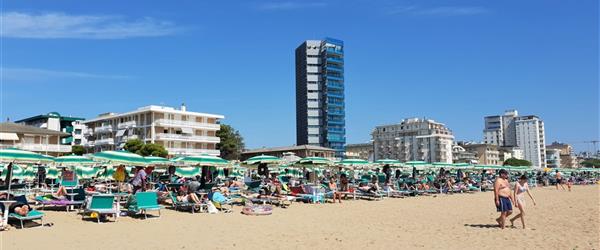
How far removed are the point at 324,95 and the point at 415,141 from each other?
3249 cm

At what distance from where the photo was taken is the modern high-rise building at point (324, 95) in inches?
4540

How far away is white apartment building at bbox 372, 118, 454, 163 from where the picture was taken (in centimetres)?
12800

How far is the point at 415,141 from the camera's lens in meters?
133

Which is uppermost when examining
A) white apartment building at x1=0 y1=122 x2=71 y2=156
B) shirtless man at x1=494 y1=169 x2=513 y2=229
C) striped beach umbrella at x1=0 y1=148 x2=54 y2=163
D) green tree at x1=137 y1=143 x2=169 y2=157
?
white apartment building at x1=0 y1=122 x2=71 y2=156

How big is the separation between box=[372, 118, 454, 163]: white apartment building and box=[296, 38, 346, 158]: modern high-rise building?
26139 millimetres

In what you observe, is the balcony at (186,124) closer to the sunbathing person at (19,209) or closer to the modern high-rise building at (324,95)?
the modern high-rise building at (324,95)

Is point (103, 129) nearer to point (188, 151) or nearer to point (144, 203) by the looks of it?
point (188, 151)

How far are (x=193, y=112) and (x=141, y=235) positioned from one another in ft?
195

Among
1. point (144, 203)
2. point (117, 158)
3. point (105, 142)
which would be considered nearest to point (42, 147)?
point (105, 142)

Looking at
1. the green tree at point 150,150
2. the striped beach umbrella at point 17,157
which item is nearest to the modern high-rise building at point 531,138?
the green tree at point 150,150

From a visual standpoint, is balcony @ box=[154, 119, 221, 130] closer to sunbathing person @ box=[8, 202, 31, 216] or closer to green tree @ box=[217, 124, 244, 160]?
green tree @ box=[217, 124, 244, 160]

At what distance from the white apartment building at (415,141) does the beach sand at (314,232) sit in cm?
11542

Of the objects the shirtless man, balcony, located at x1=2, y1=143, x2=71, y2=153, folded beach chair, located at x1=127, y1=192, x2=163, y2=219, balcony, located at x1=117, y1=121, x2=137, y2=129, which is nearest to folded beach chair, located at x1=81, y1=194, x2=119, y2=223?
folded beach chair, located at x1=127, y1=192, x2=163, y2=219

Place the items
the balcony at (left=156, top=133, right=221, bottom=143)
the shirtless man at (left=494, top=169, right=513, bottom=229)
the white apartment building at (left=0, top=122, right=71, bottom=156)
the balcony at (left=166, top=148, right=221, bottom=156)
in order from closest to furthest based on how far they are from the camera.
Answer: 1. the shirtless man at (left=494, top=169, right=513, bottom=229)
2. the white apartment building at (left=0, top=122, right=71, bottom=156)
3. the balcony at (left=156, top=133, right=221, bottom=143)
4. the balcony at (left=166, top=148, right=221, bottom=156)
